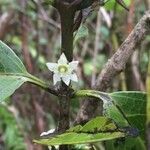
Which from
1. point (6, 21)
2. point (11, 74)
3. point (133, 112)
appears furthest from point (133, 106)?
point (6, 21)

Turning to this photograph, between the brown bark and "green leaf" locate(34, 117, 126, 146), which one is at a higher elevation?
the brown bark

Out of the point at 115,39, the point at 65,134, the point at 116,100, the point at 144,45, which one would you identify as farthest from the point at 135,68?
the point at 65,134

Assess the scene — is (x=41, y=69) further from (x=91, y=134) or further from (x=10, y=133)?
(x=91, y=134)

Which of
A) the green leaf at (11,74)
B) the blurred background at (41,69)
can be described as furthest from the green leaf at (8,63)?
the blurred background at (41,69)

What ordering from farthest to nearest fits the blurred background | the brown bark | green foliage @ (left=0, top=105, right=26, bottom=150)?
the brown bark
green foliage @ (left=0, top=105, right=26, bottom=150)
the blurred background

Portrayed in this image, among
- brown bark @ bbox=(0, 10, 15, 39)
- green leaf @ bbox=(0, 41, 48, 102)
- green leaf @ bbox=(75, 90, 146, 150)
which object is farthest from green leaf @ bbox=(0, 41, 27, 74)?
brown bark @ bbox=(0, 10, 15, 39)

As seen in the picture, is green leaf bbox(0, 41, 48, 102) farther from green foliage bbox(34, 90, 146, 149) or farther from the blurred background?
the blurred background

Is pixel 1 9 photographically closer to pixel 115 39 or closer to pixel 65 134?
pixel 115 39
